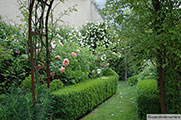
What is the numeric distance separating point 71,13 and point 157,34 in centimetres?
814

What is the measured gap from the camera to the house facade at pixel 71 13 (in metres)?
5.32

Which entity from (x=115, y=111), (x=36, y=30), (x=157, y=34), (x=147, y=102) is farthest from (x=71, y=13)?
(x=157, y=34)

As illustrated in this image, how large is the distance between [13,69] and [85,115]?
1.68m

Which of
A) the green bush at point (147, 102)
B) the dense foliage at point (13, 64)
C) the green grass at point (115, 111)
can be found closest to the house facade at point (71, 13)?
the dense foliage at point (13, 64)

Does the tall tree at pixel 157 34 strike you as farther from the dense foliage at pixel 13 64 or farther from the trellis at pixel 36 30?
the dense foliage at pixel 13 64

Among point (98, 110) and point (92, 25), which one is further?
point (92, 25)

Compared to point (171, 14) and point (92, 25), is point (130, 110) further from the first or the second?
point (92, 25)

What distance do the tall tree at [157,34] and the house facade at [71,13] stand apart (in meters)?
3.96

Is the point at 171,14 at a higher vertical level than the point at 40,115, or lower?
higher

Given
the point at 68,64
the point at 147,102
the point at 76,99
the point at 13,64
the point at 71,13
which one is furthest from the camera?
the point at 71,13

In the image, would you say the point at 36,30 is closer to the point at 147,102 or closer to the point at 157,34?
the point at 157,34

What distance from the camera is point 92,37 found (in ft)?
27.7

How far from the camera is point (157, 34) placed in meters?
1.85

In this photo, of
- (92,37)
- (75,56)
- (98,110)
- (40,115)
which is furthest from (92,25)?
(40,115)
